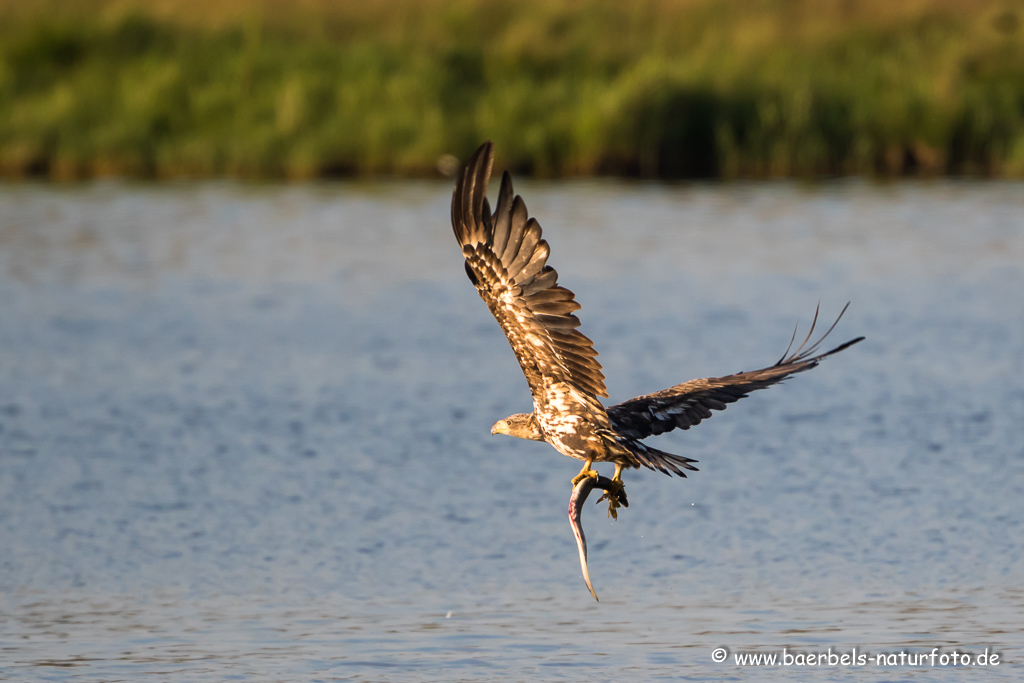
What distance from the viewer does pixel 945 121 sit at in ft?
70.0

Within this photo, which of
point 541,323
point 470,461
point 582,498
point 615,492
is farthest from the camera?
point 470,461

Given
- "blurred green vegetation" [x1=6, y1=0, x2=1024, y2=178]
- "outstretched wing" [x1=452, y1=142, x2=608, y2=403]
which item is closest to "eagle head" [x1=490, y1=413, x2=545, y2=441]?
"outstretched wing" [x1=452, y1=142, x2=608, y2=403]

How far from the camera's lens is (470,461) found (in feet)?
35.3

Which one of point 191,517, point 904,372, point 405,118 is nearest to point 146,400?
point 191,517

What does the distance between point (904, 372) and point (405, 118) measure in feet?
35.1

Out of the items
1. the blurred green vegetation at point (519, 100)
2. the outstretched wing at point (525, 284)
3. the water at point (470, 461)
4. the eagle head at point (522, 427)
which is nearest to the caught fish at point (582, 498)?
the outstretched wing at point (525, 284)

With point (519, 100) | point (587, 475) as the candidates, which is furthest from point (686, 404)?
point (519, 100)

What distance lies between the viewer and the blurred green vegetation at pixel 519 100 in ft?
70.8

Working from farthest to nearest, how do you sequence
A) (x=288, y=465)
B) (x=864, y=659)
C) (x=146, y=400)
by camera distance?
(x=146, y=400) → (x=288, y=465) → (x=864, y=659)

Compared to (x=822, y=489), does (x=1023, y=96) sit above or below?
Result: above

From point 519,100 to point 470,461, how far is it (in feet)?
39.9

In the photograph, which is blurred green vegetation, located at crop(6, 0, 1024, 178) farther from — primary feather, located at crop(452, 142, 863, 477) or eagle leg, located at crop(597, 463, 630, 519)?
eagle leg, located at crop(597, 463, 630, 519)

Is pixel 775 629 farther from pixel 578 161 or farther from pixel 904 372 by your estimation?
pixel 578 161

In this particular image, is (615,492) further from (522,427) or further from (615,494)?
(522,427)
